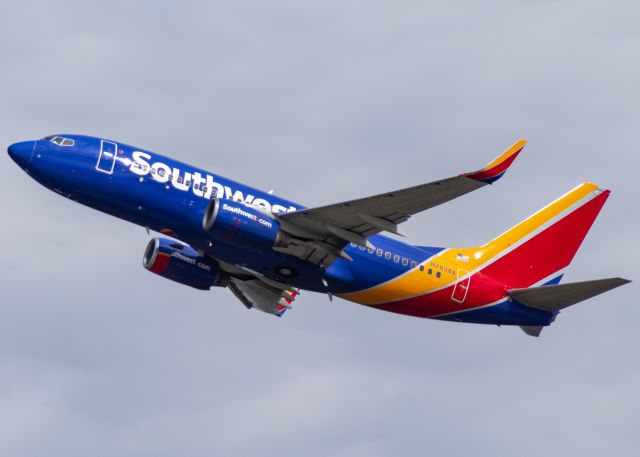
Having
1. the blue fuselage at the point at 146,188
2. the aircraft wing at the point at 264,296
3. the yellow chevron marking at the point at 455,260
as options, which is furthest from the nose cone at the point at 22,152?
the yellow chevron marking at the point at 455,260

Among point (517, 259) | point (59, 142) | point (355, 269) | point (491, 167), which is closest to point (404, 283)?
point (355, 269)

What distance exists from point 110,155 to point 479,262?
17528 millimetres

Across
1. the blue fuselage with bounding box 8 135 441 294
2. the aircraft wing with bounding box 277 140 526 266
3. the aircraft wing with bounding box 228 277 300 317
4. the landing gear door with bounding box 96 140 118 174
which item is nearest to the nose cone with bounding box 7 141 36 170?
the blue fuselage with bounding box 8 135 441 294

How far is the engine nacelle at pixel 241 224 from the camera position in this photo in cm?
5184

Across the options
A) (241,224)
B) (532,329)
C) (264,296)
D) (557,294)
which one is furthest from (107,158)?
(532,329)

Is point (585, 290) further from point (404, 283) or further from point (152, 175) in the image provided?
point (152, 175)

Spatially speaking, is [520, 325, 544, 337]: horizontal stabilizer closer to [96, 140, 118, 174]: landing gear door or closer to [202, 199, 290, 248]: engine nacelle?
[202, 199, 290, 248]: engine nacelle

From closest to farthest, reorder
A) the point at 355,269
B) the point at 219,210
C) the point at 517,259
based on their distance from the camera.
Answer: the point at 219,210 → the point at 355,269 → the point at 517,259

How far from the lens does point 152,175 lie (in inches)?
2098

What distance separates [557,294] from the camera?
188 feet

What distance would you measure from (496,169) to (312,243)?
9.77m

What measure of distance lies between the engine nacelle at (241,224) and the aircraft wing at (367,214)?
0.67 m

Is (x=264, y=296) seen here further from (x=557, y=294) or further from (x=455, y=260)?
(x=557, y=294)

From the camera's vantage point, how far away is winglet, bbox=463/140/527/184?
47281 millimetres
